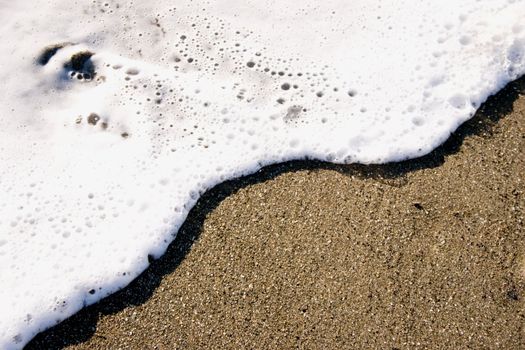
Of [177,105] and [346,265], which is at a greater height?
[177,105]

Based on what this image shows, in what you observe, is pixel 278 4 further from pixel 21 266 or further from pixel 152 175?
pixel 21 266

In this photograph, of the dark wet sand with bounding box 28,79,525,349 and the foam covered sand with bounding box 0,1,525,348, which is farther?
the foam covered sand with bounding box 0,1,525,348

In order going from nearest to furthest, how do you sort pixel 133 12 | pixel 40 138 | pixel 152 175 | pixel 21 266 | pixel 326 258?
1. pixel 326 258
2. pixel 21 266
3. pixel 152 175
4. pixel 40 138
5. pixel 133 12

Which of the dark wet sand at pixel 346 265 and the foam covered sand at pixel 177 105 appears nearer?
the dark wet sand at pixel 346 265

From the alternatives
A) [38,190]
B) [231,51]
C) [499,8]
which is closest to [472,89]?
[499,8]
